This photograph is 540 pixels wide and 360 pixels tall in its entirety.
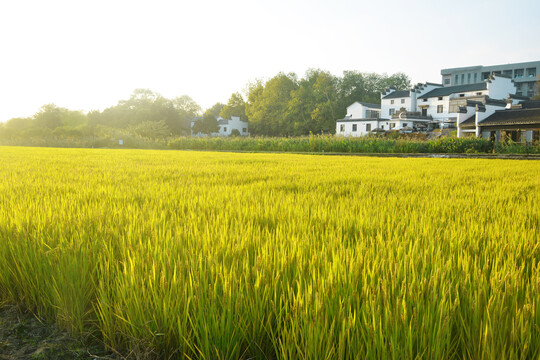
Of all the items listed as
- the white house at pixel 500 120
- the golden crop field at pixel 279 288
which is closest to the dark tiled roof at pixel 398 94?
the white house at pixel 500 120

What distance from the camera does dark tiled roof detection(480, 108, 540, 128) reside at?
935 inches

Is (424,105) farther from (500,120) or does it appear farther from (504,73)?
(504,73)

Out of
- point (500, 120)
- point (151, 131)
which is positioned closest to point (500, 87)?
point (500, 120)

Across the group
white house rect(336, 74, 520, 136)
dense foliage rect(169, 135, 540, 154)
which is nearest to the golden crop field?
dense foliage rect(169, 135, 540, 154)

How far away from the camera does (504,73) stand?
245 ft

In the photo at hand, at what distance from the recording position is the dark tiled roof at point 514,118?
77.9 ft

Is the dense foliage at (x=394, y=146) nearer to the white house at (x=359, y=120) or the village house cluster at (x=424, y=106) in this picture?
the village house cluster at (x=424, y=106)

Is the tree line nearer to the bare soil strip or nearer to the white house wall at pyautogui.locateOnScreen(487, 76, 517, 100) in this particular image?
the white house wall at pyautogui.locateOnScreen(487, 76, 517, 100)

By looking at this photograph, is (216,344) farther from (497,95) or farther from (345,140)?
(497,95)

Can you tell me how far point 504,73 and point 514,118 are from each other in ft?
205

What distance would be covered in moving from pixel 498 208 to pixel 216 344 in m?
2.52

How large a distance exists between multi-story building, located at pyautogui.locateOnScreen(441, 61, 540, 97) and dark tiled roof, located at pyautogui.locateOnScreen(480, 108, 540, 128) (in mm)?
52627

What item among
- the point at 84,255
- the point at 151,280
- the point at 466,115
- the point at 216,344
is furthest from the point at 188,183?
the point at 466,115

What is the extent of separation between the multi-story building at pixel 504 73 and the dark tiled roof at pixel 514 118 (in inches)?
2072
